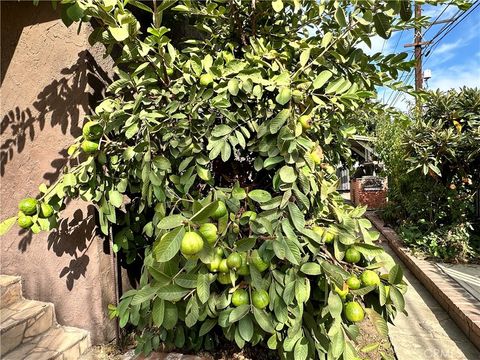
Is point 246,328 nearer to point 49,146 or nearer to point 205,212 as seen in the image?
point 205,212

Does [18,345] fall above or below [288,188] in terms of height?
below

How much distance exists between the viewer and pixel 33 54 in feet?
7.71

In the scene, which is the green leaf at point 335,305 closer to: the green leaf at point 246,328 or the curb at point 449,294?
the green leaf at point 246,328

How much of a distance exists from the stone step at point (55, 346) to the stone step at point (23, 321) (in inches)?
1.5

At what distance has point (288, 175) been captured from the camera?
1.26m

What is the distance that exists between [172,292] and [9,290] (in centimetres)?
191

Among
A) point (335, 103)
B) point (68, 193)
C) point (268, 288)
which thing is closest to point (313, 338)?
point (268, 288)

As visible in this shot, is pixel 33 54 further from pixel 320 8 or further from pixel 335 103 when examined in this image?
pixel 335 103

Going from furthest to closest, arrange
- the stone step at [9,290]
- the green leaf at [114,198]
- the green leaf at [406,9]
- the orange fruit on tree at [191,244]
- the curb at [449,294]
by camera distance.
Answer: the curb at [449,294], the stone step at [9,290], the green leaf at [114,198], the green leaf at [406,9], the orange fruit on tree at [191,244]

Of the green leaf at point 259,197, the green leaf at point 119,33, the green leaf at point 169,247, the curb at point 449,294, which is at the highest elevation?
the green leaf at point 119,33

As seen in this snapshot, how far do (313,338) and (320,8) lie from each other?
5.43 feet

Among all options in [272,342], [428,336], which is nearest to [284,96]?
[272,342]

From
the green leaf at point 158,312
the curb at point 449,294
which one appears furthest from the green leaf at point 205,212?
the curb at point 449,294

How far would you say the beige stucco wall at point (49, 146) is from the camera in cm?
220
